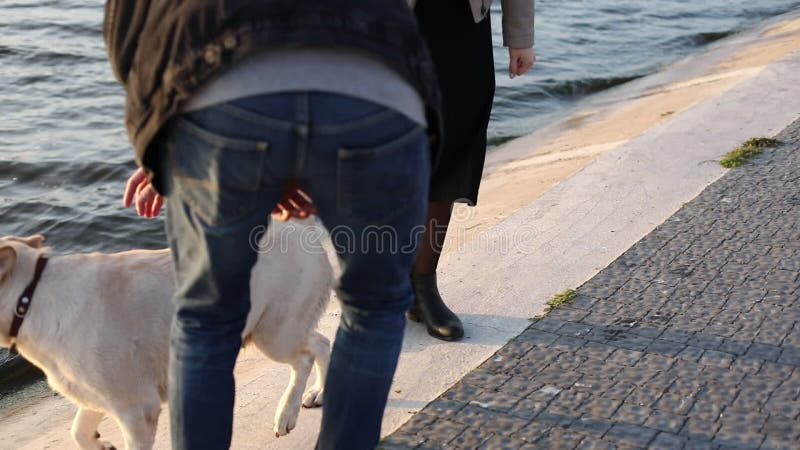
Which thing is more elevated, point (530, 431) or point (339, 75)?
point (339, 75)

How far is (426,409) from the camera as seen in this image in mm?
3215

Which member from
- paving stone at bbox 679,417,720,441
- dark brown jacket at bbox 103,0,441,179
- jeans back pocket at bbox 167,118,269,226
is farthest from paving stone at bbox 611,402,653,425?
jeans back pocket at bbox 167,118,269,226

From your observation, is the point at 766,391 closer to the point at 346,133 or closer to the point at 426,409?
the point at 426,409

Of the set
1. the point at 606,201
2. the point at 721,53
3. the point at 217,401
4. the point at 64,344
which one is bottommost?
the point at 721,53

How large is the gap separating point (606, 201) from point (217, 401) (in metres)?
3.33

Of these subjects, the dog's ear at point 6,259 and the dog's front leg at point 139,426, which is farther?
the dog's front leg at point 139,426

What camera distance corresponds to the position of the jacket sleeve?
11.5 feet

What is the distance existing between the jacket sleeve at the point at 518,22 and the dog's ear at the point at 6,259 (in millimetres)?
1854

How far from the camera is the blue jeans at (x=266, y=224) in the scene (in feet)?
6.02

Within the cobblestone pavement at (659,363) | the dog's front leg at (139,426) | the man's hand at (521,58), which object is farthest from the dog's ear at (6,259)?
the man's hand at (521,58)

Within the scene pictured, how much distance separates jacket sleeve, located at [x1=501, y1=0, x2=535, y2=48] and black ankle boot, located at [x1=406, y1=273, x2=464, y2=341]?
3.25 ft

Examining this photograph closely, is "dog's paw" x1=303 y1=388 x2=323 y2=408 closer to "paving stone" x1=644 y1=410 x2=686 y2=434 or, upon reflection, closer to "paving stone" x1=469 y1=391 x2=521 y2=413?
"paving stone" x1=469 y1=391 x2=521 y2=413

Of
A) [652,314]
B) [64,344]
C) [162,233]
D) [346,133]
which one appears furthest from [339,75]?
[162,233]

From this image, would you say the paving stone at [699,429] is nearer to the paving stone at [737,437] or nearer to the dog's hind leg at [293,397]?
the paving stone at [737,437]
